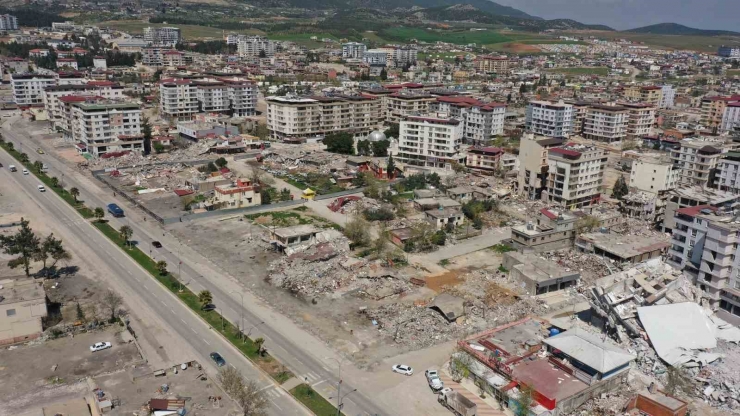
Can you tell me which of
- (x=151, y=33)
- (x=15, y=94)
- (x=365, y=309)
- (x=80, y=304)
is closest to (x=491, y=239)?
(x=365, y=309)

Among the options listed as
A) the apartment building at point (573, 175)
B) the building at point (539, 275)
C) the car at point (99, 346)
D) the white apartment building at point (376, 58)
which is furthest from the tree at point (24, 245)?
the white apartment building at point (376, 58)

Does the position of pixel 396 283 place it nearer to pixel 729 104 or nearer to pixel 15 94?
pixel 729 104

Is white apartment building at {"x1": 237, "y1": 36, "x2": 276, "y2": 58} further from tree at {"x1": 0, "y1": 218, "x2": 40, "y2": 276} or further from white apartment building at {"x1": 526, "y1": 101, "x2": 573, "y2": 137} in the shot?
tree at {"x1": 0, "y1": 218, "x2": 40, "y2": 276}

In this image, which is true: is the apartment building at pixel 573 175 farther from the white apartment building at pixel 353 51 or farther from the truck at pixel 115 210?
the white apartment building at pixel 353 51

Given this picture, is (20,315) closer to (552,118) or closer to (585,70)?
(552,118)

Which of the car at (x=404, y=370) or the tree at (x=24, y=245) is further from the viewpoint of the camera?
the tree at (x=24, y=245)

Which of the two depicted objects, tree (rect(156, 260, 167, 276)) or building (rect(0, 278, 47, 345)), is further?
tree (rect(156, 260, 167, 276))

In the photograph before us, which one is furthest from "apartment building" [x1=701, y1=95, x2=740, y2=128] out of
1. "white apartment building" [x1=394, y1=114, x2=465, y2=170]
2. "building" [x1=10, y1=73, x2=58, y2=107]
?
"building" [x1=10, y1=73, x2=58, y2=107]
